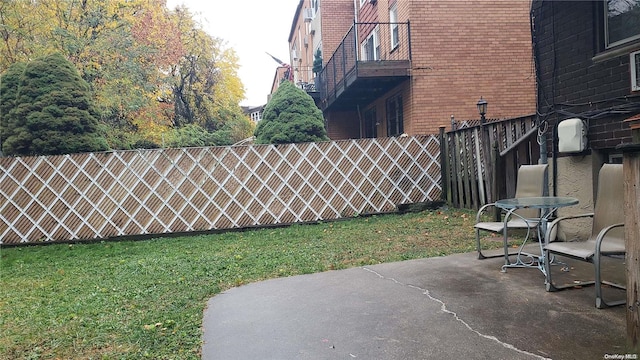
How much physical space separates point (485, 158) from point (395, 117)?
5.49 m

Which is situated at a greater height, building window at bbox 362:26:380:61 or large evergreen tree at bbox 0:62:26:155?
building window at bbox 362:26:380:61

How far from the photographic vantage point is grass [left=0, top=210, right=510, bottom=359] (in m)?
3.05

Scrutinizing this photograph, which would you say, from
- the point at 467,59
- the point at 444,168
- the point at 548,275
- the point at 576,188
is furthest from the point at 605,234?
the point at 467,59

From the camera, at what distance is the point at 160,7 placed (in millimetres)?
19766

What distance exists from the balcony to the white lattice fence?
8.39 ft

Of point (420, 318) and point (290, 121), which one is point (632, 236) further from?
point (290, 121)

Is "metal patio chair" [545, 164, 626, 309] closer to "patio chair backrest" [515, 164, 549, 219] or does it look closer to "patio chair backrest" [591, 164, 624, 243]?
"patio chair backrest" [591, 164, 624, 243]

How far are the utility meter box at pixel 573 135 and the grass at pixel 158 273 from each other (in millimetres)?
1455

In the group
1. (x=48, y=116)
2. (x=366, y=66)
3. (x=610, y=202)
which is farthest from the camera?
(x=366, y=66)

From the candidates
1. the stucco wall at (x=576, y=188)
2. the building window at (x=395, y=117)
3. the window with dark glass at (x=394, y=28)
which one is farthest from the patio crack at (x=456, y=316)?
the window with dark glass at (x=394, y=28)

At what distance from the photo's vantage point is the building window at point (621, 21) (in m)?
4.48

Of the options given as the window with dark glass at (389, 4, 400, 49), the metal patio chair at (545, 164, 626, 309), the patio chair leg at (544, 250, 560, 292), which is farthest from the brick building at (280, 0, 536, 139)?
the patio chair leg at (544, 250, 560, 292)

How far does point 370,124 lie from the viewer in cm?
1577

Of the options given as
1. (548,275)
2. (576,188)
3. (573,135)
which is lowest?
(548,275)
